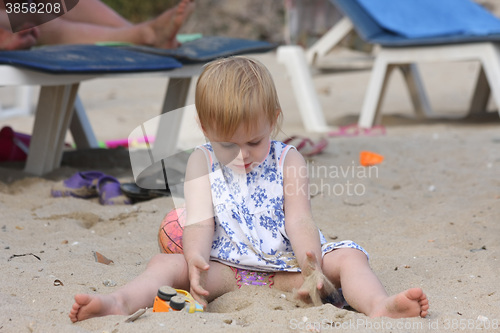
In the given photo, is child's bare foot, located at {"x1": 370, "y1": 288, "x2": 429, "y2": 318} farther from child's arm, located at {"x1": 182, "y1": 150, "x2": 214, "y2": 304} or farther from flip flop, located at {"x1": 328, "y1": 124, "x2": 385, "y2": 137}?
flip flop, located at {"x1": 328, "y1": 124, "x2": 385, "y2": 137}

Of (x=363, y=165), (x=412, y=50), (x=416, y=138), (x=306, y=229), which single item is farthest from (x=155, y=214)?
(x=412, y=50)

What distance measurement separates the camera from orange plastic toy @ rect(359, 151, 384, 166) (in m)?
3.64

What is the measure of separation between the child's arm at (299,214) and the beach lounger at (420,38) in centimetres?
320

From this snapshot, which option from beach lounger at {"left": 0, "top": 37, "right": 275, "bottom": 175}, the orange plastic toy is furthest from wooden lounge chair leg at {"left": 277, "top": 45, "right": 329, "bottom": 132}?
the orange plastic toy

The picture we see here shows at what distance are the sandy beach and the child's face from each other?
38 cm

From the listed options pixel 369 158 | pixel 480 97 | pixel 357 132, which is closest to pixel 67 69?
pixel 369 158

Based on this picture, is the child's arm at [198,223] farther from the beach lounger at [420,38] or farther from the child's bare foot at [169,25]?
the beach lounger at [420,38]

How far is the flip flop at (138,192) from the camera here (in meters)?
3.00

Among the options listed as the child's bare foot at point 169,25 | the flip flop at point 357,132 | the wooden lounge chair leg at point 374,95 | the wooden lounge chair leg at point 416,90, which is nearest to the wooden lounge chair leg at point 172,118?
the child's bare foot at point 169,25

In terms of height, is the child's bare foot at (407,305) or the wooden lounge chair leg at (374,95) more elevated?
the child's bare foot at (407,305)

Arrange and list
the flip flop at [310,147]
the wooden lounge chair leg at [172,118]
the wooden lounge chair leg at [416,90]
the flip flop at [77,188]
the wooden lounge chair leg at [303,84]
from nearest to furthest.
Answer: the flip flop at [77,188]
the flip flop at [310,147]
the wooden lounge chair leg at [172,118]
the wooden lounge chair leg at [303,84]
the wooden lounge chair leg at [416,90]

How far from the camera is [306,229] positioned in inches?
73.5

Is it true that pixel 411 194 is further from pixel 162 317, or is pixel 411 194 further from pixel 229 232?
pixel 162 317

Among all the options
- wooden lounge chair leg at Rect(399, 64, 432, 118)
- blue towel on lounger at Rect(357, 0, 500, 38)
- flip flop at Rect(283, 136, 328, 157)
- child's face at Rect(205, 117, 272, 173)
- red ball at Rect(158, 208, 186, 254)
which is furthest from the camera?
wooden lounge chair leg at Rect(399, 64, 432, 118)
